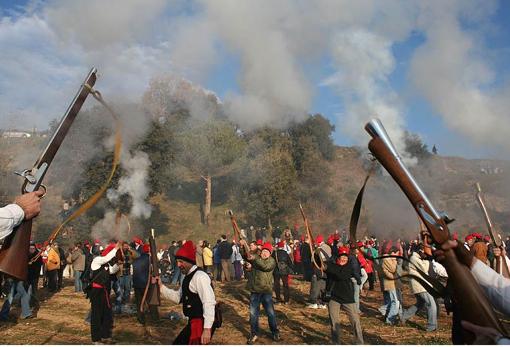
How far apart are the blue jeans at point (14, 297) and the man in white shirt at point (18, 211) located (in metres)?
9.10

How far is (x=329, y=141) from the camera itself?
4706 centimetres

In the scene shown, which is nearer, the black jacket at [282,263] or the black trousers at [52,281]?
the black jacket at [282,263]

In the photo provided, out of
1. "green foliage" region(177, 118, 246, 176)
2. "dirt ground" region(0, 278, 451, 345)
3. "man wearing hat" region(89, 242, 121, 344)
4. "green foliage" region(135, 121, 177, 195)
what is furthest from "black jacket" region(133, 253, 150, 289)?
"green foliage" region(177, 118, 246, 176)

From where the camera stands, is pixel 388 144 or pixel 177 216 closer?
pixel 388 144

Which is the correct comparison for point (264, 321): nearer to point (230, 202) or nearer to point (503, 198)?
point (230, 202)

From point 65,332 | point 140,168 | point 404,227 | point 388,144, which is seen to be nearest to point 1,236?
point 388,144

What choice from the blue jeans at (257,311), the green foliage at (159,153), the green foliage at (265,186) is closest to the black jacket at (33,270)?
the blue jeans at (257,311)

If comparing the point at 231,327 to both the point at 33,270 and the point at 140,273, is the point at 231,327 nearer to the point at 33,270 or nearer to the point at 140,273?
the point at 140,273

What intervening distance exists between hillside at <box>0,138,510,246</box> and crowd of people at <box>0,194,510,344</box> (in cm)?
1487

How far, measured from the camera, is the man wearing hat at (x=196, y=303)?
190 inches

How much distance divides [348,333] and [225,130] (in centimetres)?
2856

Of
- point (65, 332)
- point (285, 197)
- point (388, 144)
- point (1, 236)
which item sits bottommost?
point (65, 332)

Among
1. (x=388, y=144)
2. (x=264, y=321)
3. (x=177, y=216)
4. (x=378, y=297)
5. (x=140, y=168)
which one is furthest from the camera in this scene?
(x=177, y=216)

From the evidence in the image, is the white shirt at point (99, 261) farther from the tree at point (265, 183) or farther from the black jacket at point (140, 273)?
the tree at point (265, 183)
